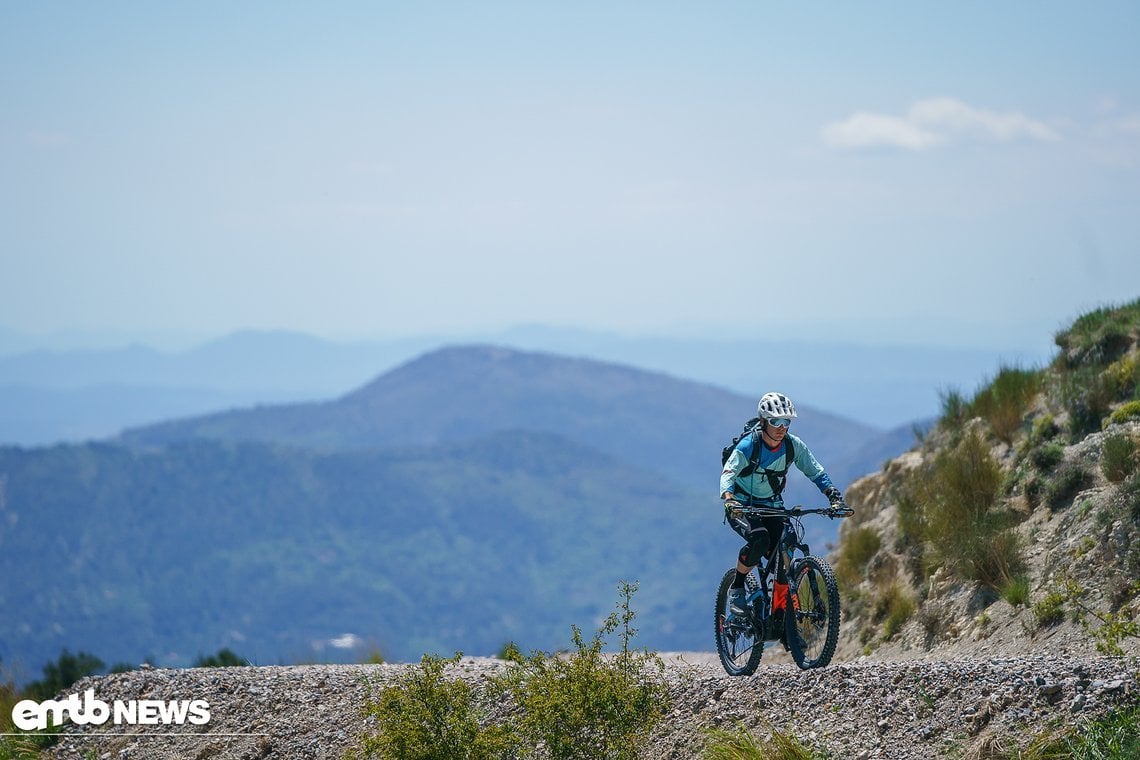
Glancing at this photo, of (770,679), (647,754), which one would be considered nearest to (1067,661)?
(770,679)

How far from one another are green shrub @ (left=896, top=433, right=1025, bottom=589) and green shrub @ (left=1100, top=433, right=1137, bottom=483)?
3.89 feet

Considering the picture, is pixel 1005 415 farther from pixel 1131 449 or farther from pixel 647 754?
pixel 647 754

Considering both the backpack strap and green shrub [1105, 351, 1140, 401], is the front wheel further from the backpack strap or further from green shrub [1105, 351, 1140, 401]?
green shrub [1105, 351, 1140, 401]

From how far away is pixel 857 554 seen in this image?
1535cm

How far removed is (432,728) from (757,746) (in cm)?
258

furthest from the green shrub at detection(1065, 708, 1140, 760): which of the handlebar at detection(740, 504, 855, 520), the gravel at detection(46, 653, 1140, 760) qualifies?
the handlebar at detection(740, 504, 855, 520)

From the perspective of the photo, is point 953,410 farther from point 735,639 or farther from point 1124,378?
point 735,639

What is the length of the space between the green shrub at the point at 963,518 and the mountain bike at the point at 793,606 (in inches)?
136

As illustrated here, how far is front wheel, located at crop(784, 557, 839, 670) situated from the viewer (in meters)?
9.09

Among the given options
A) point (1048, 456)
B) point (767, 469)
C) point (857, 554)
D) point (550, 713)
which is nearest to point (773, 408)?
point (767, 469)

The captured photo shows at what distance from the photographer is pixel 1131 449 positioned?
479 inches

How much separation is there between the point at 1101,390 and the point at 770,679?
7008 mm

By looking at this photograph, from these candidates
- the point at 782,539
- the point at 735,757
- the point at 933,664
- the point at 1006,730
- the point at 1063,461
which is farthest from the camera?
the point at 1063,461

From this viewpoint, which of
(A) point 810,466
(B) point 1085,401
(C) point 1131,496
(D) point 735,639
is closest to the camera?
(A) point 810,466
